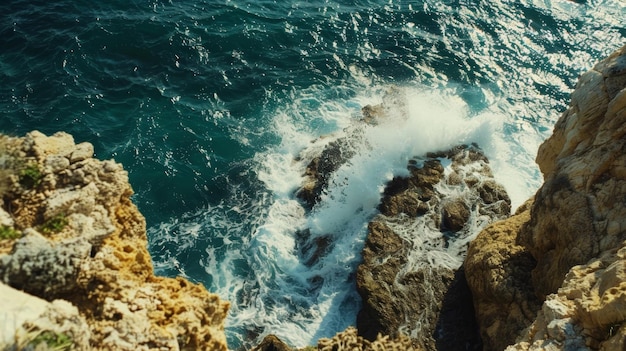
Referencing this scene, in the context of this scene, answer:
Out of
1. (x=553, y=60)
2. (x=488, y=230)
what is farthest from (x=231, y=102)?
(x=553, y=60)

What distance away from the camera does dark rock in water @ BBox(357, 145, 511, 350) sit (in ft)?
49.7

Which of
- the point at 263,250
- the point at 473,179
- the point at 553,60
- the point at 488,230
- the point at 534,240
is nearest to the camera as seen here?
the point at 534,240

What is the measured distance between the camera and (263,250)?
1867 centimetres

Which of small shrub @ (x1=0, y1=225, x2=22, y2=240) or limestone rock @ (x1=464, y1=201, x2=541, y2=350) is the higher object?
small shrub @ (x1=0, y1=225, x2=22, y2=240)

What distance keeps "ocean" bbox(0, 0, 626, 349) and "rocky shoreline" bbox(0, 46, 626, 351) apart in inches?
54.2

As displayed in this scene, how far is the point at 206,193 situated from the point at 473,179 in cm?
1163

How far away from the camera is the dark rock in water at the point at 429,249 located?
15.1 meters

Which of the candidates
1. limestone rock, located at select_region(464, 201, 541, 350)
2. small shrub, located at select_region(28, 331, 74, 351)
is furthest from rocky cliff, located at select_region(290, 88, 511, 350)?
small shrub, located at select_region(28, 331, 74, 351)

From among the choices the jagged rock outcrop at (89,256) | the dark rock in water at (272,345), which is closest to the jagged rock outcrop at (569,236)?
the dark rock in water at (272,345)

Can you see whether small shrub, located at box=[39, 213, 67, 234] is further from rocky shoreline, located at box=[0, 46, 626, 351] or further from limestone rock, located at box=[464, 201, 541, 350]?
limestone rock, located at box=[464, 201, 541, 350]

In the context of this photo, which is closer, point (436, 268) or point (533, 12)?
point (436, 268)

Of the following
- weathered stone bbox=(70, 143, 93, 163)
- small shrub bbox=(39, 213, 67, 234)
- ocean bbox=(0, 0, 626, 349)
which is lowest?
ocean bbox=(0, 0, 626, 349)

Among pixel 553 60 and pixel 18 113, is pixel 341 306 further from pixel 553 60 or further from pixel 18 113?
pixel 553 60

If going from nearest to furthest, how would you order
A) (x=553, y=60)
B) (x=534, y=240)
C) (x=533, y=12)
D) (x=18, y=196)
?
(x=18, y=196)
(x=534, y=240)
(x=553, y=60)
(x=533, y=12)
